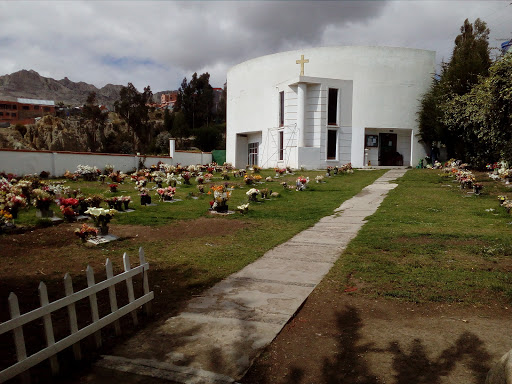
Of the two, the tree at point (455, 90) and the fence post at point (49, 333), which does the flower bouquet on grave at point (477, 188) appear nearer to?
the tree at point (455, 90)

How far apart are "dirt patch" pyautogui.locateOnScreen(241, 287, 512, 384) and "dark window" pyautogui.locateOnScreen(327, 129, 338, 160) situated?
Result: 85.3ft

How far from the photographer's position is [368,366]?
3344 mm

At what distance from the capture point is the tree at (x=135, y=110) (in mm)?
49500

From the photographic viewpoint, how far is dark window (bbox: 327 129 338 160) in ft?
98.5

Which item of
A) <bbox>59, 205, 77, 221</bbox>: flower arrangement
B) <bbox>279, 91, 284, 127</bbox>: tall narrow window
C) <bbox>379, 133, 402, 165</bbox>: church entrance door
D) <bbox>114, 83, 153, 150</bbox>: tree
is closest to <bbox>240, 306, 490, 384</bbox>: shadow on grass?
<bbox>59, 205, 77, 221</bbox>: flower arrangement

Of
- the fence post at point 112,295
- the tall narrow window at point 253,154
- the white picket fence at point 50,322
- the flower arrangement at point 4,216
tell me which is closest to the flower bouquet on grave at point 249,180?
the flower arrangement at point 4,216

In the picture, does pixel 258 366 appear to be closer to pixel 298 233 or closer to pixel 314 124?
pixel 298 233

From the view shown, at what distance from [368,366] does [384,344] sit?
18.7 inches

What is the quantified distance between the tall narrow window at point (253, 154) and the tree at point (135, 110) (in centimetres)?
1940

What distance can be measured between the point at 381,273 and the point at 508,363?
343cm

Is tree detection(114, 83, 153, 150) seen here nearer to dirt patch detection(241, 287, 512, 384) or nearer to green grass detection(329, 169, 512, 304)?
green grass detection(329, 169, 512, 304)

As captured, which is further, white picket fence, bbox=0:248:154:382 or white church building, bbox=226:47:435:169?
white church building, bbox=226:47:435:169

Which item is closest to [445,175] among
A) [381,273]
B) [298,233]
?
[298,233]

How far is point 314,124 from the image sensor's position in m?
29.3
